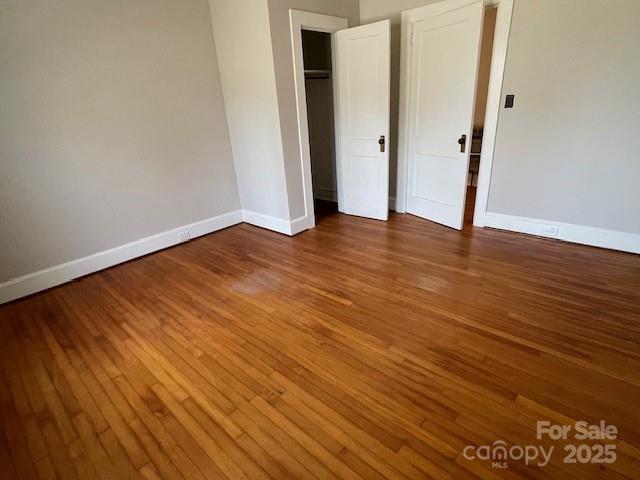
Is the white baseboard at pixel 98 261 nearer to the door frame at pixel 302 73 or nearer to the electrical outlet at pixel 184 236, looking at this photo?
the electrical outlet at pixel 184 236

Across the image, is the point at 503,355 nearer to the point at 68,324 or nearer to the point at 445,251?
the point at 445,251

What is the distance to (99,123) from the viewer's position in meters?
2.92

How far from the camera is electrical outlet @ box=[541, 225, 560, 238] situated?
3236 mm

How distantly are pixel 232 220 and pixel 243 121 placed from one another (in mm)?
1226

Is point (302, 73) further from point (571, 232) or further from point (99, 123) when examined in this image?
point (571, 232)

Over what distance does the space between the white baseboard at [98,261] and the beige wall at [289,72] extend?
3.43 feet

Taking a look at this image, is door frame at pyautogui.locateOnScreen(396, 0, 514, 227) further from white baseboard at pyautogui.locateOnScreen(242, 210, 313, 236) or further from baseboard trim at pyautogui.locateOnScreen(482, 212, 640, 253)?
white baseboard at pyautogui.locateOnScreen(242, 210, 313, 236)

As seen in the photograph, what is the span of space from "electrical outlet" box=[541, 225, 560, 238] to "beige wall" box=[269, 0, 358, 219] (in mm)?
2546

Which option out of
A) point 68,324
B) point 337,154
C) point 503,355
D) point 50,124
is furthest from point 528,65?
point 68,324

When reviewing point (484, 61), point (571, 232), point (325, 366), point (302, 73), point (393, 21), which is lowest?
point (325, 366)

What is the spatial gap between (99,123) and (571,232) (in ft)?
14.9

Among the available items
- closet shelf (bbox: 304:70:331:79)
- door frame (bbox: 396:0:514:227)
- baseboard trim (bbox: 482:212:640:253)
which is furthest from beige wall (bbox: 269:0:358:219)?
baseboard trim (bbox: 482:212:640:253)

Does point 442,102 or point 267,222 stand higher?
point 442,102

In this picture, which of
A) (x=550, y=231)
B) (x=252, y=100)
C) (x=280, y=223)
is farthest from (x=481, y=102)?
(x=280, y=223)
